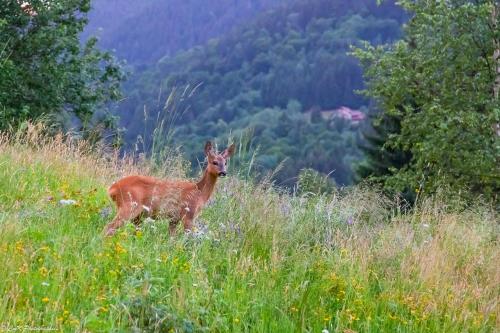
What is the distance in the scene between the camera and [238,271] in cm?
425

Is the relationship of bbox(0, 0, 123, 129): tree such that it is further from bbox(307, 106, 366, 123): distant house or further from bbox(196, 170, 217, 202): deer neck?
bbox(307, 106, 366, 123): distant house

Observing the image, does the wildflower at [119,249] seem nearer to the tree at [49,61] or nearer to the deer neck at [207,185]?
the deer neck at [207,185]

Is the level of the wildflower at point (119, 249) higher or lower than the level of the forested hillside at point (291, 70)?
higher

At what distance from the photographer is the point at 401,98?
17.6 meters

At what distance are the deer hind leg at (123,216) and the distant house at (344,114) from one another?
7258 centimetres

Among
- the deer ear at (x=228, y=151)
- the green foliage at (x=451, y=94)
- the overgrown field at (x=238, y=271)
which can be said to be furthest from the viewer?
the green foliage at (x=451, y=94)

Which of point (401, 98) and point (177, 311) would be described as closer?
point (177, 311)

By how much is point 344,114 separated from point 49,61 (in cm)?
6605

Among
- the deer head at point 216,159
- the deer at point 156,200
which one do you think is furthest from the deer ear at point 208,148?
the deer at point 156,200

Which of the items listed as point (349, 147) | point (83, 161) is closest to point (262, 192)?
point (83, 161)

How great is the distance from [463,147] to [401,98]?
2888 mm

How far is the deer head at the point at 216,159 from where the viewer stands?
6164mm

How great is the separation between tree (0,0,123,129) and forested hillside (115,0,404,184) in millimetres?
45308

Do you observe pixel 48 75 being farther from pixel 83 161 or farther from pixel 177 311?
pixel 177 311
